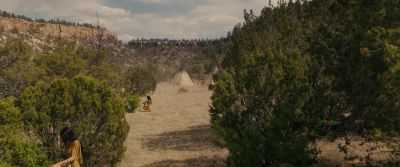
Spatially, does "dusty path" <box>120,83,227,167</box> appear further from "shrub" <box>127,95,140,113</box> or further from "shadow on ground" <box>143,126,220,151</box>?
"shrub" <box>127,95,140,113</box>

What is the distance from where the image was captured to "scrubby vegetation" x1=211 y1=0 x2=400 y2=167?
9.41 metres

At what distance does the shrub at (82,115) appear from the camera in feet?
34.5

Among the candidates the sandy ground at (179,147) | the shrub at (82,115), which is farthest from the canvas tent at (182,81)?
the shrub at (82,115)

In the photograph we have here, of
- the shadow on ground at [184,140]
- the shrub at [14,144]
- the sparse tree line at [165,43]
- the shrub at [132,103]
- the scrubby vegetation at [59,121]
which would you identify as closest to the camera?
the shrub at [14,144]

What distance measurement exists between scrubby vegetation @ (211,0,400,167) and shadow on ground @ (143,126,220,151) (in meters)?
4.05

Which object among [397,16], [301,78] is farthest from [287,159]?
[397,16]

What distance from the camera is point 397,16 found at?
10.2 meters

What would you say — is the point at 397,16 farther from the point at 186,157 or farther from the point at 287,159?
the point at 186,157

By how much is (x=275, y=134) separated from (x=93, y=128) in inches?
174

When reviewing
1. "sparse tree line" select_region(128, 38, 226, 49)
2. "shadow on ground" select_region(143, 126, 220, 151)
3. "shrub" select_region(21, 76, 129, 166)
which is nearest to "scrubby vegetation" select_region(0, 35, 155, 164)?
"shrub" select_region(21, 76, 129, 166)

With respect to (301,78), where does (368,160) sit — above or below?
below

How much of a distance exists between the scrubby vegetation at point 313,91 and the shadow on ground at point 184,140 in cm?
405

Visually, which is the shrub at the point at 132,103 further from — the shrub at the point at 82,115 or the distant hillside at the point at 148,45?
the distant hillside at the point at 148,45

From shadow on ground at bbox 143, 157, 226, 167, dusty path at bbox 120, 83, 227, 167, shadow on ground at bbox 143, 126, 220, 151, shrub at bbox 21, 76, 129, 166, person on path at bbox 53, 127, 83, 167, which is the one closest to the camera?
person on path at bbox 53, 127, 83, 167
